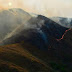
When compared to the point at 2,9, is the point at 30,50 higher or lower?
lower

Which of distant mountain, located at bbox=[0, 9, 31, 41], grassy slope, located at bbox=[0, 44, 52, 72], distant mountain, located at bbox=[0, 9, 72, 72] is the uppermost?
distant mountain, located at bbox=[0, 9, 31, 41]

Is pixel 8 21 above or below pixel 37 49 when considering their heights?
above

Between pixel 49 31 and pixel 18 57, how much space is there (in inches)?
2225

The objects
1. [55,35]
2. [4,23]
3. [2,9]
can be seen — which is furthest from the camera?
[2,9]

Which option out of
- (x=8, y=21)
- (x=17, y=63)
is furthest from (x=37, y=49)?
(x=8, y=21)

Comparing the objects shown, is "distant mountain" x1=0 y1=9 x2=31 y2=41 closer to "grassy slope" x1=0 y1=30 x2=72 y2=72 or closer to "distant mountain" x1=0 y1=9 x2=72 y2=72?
"distant mountain" x1=0 y1=9 x2=72 y2=72

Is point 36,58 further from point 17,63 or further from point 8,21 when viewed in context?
point 8,21

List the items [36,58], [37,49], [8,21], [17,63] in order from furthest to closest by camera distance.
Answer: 1. [8,21]
2. [37,49]
3. [36,58]
4. [17,63]

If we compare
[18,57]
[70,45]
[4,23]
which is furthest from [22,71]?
[4,23]

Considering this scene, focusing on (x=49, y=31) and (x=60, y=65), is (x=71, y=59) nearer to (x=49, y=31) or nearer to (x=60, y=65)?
(x=60, y=65)

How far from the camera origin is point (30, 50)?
108500 millimetres

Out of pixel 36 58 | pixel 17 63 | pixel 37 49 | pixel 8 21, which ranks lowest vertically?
pixel 17 63

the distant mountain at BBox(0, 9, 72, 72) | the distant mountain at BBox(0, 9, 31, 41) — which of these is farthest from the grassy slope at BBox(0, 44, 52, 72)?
the distant mountain at BBox(0, 9, 31, 41)

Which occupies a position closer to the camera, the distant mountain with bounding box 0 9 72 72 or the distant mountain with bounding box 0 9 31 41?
the distant mountain with bounding box 0 9 72 72
